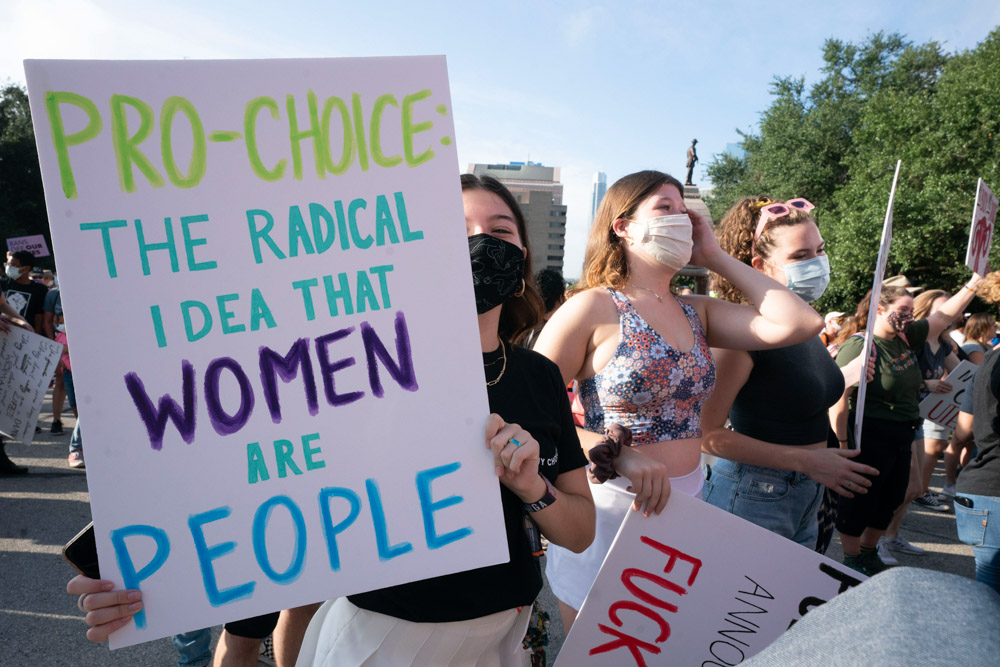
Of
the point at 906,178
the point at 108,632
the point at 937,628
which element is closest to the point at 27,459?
the point at 108,632

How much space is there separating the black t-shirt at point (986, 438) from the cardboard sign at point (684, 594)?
1558mm

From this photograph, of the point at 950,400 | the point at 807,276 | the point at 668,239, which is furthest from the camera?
the point at 950,400

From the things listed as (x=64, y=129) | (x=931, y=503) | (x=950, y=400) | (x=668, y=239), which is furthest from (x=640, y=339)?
(x=931, y=503)

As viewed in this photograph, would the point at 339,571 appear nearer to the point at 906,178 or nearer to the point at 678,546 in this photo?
the point at 678,546

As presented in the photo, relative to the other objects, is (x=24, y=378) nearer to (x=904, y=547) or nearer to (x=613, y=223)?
(x=613, y=223)

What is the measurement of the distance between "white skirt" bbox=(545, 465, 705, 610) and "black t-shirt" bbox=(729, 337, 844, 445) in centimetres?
62

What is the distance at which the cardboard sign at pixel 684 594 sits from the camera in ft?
4.66

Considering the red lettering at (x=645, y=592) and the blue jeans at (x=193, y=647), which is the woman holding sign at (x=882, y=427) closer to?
the red lettering at (x=645, y=592)

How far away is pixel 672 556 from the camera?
1.44 meters

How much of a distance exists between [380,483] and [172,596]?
14.4 inches

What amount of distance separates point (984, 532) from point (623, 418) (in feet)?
5.79

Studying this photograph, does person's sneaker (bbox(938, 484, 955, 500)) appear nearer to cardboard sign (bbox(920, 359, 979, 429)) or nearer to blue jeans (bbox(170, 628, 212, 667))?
cardboard sign (bbox(920, 359, 979, 429))

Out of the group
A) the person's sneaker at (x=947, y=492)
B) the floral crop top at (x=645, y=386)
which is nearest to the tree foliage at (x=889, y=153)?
the person's sneaker at (x=947, y=492)

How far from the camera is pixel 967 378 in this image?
5023mm
